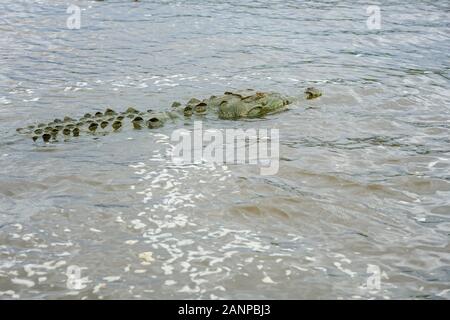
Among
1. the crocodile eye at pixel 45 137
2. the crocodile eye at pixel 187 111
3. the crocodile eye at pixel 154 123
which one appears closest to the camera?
the crocodile eye at pixel 45 137

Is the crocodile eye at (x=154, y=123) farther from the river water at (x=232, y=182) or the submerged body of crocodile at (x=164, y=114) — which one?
the river water at (x=232, y=182)

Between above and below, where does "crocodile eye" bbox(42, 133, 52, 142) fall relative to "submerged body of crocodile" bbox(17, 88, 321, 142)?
below

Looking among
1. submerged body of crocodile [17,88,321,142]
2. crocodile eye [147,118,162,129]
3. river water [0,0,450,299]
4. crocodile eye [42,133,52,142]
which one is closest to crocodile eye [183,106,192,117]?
submerged body of crocodile [17,88,321,142]

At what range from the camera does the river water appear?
409 centimetres

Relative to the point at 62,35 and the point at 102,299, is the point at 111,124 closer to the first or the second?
the point at 102,299

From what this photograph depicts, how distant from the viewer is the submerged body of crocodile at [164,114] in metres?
6.84

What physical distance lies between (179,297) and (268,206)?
147 cm

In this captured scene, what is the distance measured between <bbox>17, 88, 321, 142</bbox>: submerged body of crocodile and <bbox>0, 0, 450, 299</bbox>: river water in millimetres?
183

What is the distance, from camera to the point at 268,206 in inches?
200

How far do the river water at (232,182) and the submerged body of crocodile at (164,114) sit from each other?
183 mm

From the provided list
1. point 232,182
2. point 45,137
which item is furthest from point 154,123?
point 232,182

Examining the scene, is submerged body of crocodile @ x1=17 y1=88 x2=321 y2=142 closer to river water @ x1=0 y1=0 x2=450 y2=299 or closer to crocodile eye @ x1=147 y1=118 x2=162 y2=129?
crocodile eye @ x1=147 y1=118 x2=162 y2=129

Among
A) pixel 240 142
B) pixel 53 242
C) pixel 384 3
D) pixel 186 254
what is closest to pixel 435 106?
pixel 240 142

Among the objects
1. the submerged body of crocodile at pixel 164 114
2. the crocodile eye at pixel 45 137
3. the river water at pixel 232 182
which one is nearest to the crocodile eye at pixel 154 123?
the submerged body of crocodile at pixel 164 114
